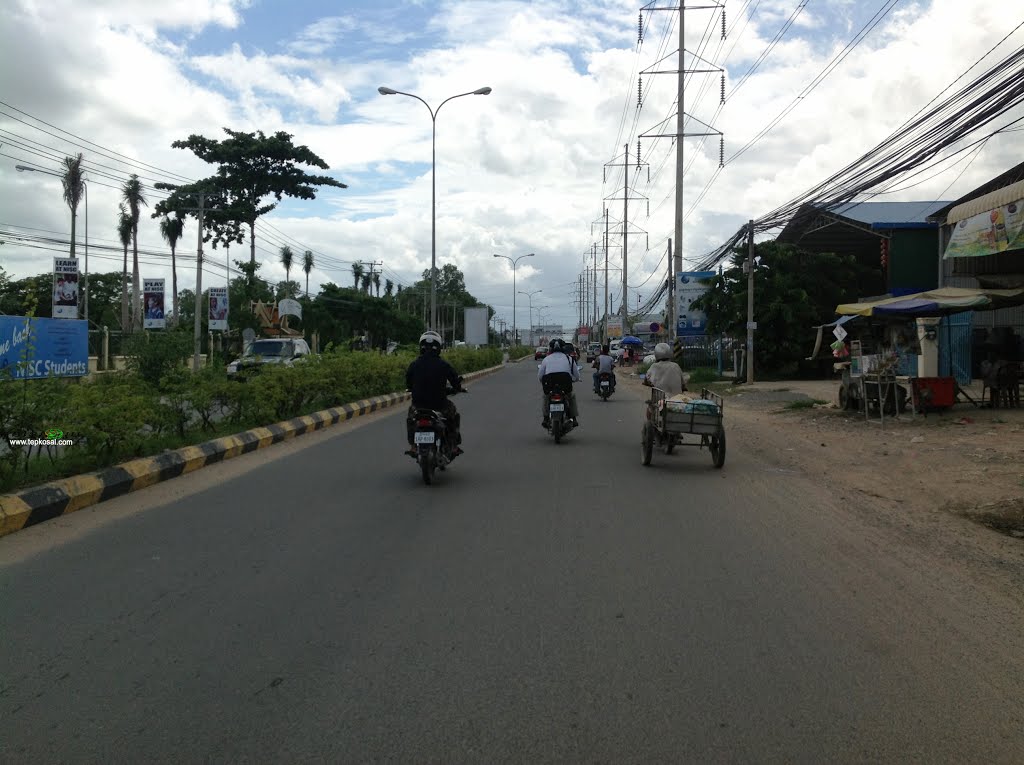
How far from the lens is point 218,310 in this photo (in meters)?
38.2

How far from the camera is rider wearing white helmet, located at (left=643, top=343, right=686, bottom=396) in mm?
12086

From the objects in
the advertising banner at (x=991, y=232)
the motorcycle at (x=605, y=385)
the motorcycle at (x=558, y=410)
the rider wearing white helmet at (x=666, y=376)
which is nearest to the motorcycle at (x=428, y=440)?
the rider wearing white helmet at (x=666, y=376)

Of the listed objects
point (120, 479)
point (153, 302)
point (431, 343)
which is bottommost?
point (120, 479)

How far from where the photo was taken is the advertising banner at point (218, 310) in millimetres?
37906

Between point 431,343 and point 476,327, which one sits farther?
point 476,327

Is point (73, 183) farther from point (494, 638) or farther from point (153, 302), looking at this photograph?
point (494, 638)

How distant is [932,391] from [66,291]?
70.2 feet

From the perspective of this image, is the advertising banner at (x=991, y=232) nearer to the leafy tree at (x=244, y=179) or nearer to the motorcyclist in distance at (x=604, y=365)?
the motorcyclist in distance at (x=604, y=365)

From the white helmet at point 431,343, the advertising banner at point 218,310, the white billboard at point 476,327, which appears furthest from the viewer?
the white billboard at point 476,327

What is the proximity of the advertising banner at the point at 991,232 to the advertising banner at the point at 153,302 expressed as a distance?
26264mm


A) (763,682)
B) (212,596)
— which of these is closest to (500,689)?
(763,682)

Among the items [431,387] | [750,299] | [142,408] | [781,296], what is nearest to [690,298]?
[781,296]

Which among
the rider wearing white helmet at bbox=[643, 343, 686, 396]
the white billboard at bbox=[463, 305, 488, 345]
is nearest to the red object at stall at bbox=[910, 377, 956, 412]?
the rider wearing white helmet at bbox=[643, 343, 686, 396]

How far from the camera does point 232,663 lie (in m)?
4.30
